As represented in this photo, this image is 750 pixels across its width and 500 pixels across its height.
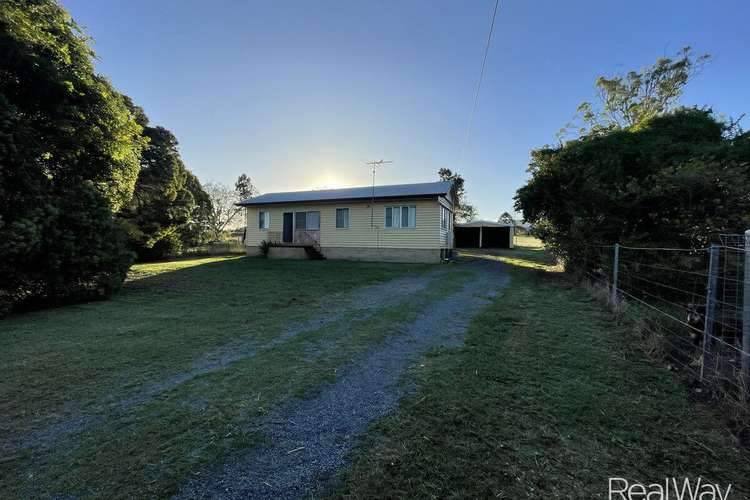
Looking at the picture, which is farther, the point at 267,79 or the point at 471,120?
the point at 471,120

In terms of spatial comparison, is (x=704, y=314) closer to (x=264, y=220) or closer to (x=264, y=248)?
(x=264, y=248)

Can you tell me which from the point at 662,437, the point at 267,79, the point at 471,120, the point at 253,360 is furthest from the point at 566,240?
the point at 267,79

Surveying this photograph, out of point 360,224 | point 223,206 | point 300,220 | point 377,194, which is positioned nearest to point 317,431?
point 360,224

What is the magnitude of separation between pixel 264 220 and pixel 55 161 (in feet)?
42.2

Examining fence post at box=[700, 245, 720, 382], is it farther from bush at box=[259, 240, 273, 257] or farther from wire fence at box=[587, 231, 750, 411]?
bush at box=[259, 240, 273, 257]

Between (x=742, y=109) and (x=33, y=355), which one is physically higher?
(x=742, y=109)

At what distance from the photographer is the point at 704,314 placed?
4.07 metres

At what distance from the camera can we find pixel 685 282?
6578 mm

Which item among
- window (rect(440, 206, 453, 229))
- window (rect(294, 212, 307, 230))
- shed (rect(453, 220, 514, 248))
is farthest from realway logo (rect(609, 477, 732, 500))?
shed (rect(453, 220, 514, 248))

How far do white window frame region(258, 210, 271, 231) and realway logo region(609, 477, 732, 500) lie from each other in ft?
65.2

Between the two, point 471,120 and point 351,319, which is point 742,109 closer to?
point 471,120

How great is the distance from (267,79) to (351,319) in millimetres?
9694

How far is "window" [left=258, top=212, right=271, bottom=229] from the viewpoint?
1972 centimetres

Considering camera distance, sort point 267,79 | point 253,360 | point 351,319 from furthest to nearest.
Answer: point 267,79 < point 351,319 < point 253,360
